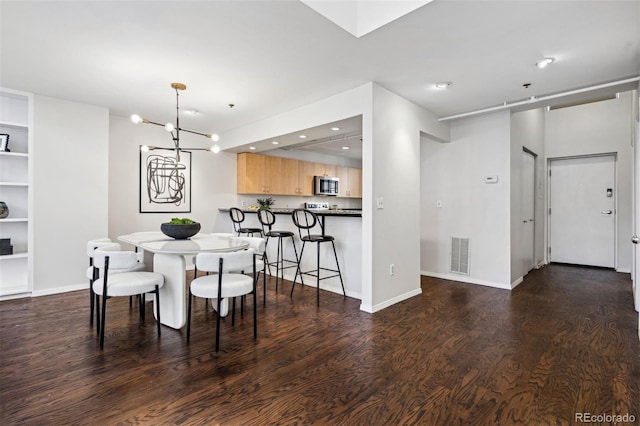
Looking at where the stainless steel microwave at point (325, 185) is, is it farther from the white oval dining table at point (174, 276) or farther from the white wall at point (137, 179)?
the white oval dining table at point (174, 276)

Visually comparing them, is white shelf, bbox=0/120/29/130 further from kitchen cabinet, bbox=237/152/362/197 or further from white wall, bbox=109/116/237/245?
kitchen cabinet, bbox=237/152/362/197

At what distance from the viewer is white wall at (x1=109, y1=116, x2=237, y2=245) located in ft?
Answer: 15.8

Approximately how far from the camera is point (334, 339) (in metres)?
2.77

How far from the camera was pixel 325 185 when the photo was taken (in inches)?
297

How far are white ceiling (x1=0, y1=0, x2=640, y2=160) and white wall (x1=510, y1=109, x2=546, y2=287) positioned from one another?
3.37 feet

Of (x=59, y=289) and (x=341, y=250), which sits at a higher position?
(x=341, y=250)


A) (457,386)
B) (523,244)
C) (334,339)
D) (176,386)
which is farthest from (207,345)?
(523,244)

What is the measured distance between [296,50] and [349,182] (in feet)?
19.4

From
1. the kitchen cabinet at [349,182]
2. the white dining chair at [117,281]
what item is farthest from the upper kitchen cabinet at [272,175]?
the white dining chair at [117,281]

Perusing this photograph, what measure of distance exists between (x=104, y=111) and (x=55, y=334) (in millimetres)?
3000

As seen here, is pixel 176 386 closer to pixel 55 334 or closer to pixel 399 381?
pixel 399 381

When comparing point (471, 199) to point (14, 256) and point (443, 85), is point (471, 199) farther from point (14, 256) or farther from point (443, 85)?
point (14, 256)

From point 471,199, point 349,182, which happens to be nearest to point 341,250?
point 471,199

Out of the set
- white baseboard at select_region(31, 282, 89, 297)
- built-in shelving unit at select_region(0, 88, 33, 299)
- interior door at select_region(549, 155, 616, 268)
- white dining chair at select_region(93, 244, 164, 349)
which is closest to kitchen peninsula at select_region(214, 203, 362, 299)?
white dining chair at select_region(93, 244, 164, 349)
